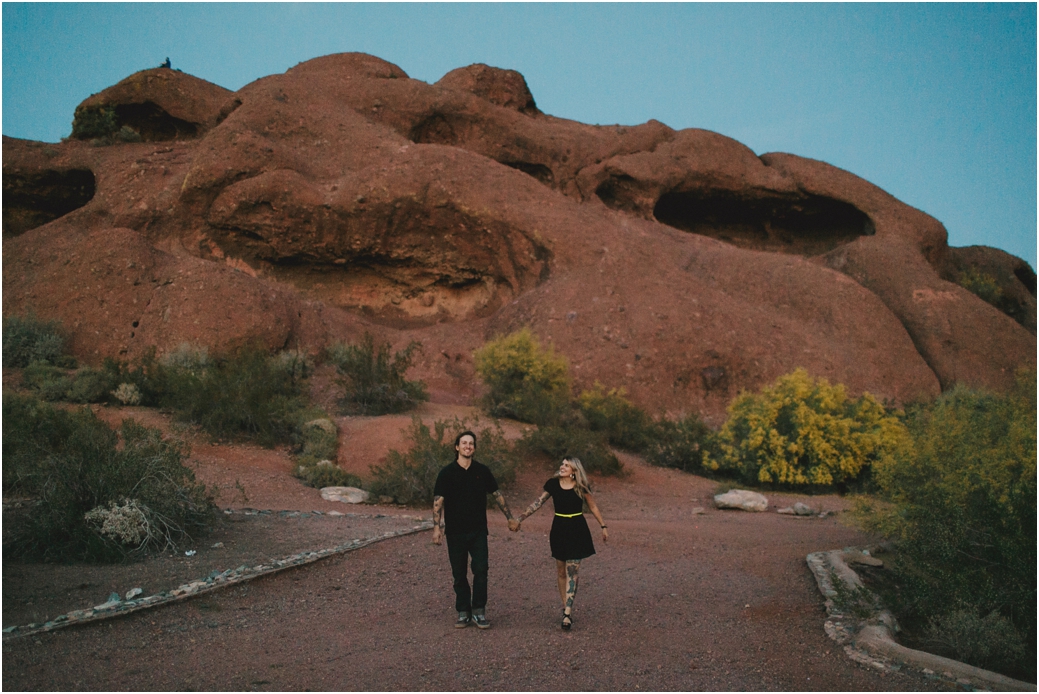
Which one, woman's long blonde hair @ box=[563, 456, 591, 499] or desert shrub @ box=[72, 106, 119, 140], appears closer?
woman's long blonde hair @ box=[563, 456, 591, 499]

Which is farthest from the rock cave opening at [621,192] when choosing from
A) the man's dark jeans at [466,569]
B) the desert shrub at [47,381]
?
the man's dark jeans at [466,569]

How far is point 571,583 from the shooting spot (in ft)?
20.8

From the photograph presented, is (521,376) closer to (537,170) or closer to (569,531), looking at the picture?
(537,170)

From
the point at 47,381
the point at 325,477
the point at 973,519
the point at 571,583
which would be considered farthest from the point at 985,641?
the point at 47,381

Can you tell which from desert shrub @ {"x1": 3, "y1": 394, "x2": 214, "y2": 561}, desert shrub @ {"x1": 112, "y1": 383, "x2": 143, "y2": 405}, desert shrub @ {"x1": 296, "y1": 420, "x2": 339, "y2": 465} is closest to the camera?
desert shrub @ {"x1": 3, "y1": 394, "x2": 214, "y2": 561}

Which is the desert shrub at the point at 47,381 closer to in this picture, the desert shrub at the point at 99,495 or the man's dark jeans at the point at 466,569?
the desert shrub at the point at 99,495

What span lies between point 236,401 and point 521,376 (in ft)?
23.1

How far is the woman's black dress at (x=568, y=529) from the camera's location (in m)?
6.38

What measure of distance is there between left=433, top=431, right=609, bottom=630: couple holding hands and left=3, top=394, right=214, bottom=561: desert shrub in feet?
10.9

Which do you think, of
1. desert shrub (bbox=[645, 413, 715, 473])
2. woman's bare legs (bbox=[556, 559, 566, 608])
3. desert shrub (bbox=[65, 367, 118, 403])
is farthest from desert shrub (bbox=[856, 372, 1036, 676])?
desert shrub (bbox=[65, 367, 118, 403])

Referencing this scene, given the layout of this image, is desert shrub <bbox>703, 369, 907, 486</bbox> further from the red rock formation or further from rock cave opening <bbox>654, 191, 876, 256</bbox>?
rock cave opening <bbox>654, 191, 876, 256</bbox>

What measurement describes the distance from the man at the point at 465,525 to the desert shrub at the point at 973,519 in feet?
11.0

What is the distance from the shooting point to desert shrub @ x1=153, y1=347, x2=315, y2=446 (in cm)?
1519

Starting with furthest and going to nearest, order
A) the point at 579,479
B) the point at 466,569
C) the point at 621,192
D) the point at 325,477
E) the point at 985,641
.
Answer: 1. the point at 621,192
2. the point at 325,477
3. the point at 579,479
4. the point at 466,569
5. the point at 985,641
